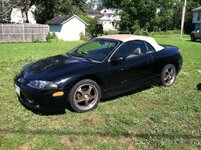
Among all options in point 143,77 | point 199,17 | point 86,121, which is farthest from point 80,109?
point 199,17

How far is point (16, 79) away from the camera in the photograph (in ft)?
16.1

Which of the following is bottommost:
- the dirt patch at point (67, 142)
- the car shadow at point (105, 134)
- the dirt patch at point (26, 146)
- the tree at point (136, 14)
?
the dirt patch at point (26, 146)

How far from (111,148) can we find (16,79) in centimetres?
244

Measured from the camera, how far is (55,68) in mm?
4730

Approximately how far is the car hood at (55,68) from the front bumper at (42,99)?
Result: 0.75ft

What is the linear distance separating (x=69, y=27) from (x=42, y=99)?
2819 centimetres

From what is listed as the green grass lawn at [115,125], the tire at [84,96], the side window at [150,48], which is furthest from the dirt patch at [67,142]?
the side window at [150,48]

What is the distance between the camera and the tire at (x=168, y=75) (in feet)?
20.4

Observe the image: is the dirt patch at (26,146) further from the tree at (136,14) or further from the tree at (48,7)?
the tree at (48,7)

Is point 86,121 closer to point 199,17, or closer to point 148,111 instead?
point 148,111

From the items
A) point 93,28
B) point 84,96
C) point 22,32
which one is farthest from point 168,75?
point 93,28

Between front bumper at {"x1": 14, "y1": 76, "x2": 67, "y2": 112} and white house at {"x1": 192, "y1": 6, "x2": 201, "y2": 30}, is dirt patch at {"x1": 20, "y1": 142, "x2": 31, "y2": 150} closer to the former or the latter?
front bumper at {"x1": 14, "y1": 76, "x2": 67, "y2": 112}

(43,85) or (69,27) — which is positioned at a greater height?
(69,27)

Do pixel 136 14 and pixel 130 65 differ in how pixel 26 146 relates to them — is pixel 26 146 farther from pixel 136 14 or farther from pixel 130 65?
pixel 136 14
